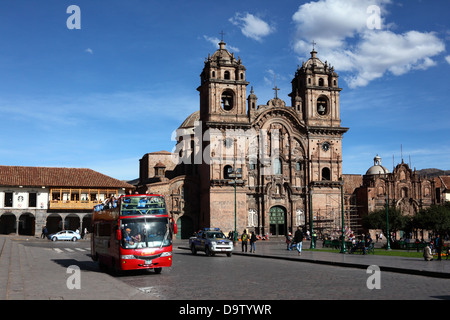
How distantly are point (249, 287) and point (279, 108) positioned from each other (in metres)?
43.6

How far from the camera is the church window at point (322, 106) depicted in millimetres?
59219

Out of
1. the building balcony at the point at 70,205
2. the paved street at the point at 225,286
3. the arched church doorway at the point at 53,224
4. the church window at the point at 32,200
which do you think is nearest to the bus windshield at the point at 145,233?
the paved street at the point at 225,286

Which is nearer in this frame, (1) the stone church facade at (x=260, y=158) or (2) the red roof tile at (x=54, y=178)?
(1) the stone church facade at (x=260, y=158)

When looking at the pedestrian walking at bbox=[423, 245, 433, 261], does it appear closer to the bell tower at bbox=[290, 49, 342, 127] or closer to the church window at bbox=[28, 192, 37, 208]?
the bell tower at bbox=[290, 49, 342, 127]

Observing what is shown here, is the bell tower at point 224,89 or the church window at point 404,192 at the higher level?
the bell tower at point 224,89

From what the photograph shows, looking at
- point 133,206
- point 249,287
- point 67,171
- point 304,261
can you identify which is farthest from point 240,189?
point 249,287

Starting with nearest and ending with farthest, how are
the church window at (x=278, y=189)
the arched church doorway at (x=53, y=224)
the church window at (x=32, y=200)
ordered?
1. the church window at (x=278, y=189)
2. the church window at (x=32, y=200)
3. the arched church doorway at (x=53, y=224)

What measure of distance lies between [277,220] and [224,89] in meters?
16.1

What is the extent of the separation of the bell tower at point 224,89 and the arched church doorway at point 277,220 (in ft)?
35.6

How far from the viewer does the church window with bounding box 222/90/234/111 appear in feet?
185

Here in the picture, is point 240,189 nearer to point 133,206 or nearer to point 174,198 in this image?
point 174,198

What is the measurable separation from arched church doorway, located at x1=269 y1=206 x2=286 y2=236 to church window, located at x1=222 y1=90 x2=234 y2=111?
498 inches

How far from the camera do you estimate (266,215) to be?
5522cm

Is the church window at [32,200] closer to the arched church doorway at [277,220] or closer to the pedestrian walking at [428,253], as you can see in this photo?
the arched church doorway at [277,220]
